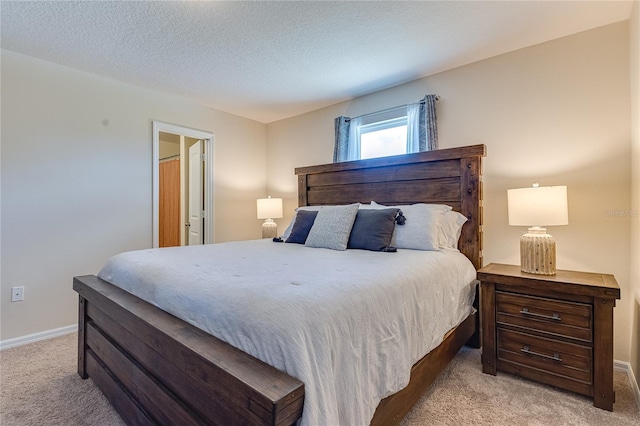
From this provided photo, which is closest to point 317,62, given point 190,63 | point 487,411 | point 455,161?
point 190,63

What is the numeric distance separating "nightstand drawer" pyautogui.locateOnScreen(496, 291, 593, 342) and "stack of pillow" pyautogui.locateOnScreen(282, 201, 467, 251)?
592 mm

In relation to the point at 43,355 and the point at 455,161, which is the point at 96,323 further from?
the point at 455,161

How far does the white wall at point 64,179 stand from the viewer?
2615 mm

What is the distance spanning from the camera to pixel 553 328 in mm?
1896

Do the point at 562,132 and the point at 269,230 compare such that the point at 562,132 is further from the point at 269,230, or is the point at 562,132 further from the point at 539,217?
the point at 269,230

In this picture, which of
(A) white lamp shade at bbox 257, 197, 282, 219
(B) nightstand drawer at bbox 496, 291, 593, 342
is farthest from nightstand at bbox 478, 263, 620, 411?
(A) white lamp shade at bbox 257, 197, 282, 219

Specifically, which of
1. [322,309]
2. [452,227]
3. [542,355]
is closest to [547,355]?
[542,355]

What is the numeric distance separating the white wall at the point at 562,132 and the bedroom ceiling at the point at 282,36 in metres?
0.16

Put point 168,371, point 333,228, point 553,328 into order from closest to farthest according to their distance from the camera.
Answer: point 168,371, point 553,328, point 333,228

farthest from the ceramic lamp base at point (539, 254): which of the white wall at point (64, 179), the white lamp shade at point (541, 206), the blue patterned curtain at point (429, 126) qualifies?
the white wall at point (64, 179)

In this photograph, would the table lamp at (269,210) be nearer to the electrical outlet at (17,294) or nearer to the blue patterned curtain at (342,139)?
the blue patterned curtain at (342,139)

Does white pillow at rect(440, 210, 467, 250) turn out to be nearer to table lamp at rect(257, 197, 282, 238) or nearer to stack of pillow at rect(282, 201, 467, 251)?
stack of pillow at rect(282, 201, 467, 251)

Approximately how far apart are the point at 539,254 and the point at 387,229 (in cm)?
102

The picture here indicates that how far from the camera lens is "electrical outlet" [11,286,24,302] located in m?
2.63
